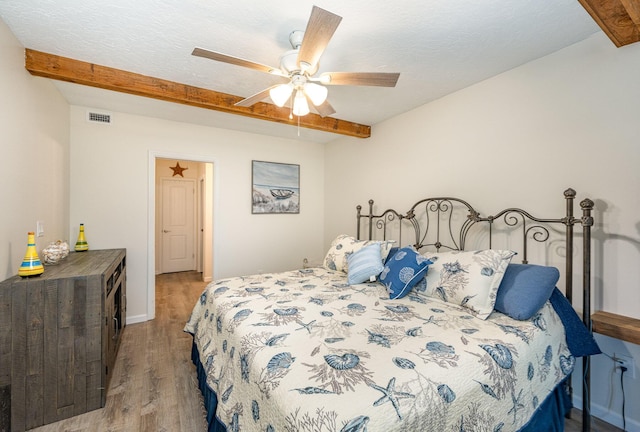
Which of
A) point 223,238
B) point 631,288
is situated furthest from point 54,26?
point 631,288

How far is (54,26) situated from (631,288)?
12.9 feet

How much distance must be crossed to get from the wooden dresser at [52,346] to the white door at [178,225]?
416 centimetres

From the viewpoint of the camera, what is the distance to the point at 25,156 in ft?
6.55

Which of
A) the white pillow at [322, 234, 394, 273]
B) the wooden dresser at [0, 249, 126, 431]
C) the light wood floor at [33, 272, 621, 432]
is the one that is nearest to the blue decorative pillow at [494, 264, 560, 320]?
the light wood floor at [33, 272, 621, 432]

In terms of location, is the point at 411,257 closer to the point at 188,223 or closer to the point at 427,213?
the point at 427,213

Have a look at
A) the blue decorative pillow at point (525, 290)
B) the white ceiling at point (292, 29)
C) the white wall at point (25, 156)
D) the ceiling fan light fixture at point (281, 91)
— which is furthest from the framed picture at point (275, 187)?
the blue decorative pillow at point (525, 290)

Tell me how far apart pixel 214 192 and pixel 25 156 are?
197 cm

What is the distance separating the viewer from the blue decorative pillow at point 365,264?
96.0 inches

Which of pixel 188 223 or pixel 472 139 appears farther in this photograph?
pixel 188 223

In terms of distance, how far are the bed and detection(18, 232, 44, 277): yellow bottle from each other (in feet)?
3.54

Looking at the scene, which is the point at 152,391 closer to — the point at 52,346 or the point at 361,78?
the point at 52,346

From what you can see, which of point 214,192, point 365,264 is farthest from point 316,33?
point 214,192

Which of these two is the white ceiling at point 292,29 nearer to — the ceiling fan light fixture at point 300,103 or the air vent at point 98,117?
the ceiling fan light fixture at point 300,103

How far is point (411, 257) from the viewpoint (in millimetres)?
2240
